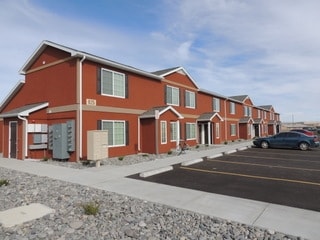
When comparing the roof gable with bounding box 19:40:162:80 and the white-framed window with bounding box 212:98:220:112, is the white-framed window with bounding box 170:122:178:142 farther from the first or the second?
the white-framed window with bounding box 212:98:220:112

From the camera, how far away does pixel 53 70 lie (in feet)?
56.1

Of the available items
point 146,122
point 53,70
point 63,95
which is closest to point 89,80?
point 63,95

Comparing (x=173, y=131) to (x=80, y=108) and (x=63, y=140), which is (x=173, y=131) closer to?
(x=80, y=108)

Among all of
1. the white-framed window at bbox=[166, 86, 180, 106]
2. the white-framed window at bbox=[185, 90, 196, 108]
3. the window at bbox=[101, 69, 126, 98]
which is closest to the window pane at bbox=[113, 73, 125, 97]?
the window at bbox=[101, 69, 126, 98]

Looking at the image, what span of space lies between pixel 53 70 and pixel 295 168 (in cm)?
1459

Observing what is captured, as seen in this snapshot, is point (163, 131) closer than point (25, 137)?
No

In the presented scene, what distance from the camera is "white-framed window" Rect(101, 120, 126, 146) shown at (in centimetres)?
1683

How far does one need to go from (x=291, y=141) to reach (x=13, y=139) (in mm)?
21609

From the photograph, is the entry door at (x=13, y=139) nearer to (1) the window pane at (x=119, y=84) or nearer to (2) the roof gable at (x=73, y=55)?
(2) the roof gable at (x=73, y=55)

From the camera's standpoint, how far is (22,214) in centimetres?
639

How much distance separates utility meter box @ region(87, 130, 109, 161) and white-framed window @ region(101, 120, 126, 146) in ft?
9.04

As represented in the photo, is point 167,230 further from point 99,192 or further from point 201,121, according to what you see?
point 201,121

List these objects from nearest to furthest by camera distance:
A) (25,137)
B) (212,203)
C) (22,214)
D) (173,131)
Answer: (22,214) → (212,203) → (25,137) → (173,131)

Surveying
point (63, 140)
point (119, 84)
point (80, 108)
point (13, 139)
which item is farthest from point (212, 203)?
point (13, 139)
